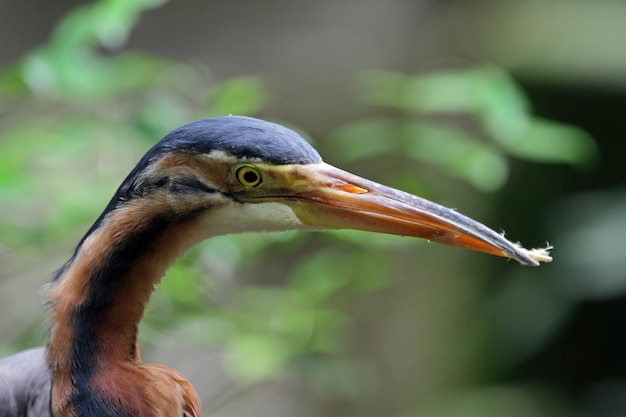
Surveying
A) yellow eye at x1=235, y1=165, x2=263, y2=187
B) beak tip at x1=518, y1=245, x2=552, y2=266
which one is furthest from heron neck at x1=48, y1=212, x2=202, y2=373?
beak tip at x1=518, y1=245, x2=552, y2=266

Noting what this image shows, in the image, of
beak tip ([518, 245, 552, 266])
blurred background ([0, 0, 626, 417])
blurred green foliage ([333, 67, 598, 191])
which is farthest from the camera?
blurred background ([0, 0, 626, 417])

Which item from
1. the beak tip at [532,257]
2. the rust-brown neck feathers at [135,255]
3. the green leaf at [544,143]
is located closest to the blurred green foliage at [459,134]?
the green leaf at [544,143]

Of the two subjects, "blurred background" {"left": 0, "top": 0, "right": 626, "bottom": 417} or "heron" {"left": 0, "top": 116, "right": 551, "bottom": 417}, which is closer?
"heron" {"left": 0, "top": 116, "right": 551, "bottom": 417}

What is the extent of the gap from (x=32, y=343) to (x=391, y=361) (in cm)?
280

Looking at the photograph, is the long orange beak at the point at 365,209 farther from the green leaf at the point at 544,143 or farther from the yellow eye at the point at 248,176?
the green leaf at the point at 544,143

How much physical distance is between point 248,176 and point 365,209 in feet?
0.62

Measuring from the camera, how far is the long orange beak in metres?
1.36

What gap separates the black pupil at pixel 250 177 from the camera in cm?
136

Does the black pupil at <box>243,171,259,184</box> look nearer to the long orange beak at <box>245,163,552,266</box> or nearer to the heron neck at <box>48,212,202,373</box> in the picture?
the long orange beak at <box>245,163,552,266</box>

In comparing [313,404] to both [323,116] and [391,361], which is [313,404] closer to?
[391,361]

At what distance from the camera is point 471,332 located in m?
4.57

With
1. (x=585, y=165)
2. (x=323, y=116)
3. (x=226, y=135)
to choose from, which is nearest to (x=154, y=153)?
(x=226, y=135)

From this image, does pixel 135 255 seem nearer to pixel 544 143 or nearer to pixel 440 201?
pixel 544 143

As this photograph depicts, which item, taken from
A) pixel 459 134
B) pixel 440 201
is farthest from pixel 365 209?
pixel 440 201
